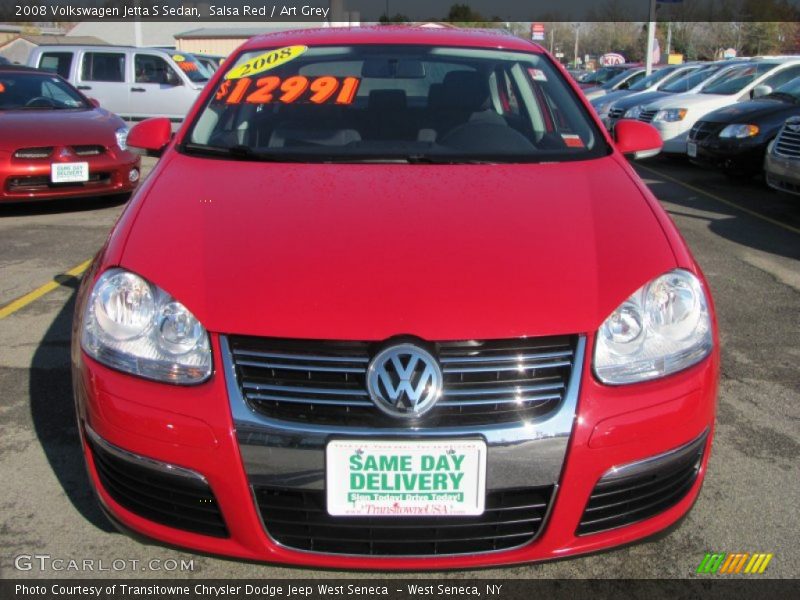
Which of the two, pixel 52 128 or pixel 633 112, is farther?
pixel 633 112

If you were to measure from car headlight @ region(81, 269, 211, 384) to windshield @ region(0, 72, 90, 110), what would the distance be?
695 centimetres

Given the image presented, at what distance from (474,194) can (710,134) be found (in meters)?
8.55

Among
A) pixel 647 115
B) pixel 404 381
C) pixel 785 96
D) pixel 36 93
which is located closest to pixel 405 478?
pixel 404 381

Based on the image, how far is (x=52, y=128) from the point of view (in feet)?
24.7

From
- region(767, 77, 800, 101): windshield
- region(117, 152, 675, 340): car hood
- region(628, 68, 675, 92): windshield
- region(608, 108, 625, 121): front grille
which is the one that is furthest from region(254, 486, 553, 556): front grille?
region(628, 68, 675, 92): windshield

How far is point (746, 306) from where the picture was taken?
4996mm

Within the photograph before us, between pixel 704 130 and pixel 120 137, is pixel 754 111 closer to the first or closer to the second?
pixel 704 130

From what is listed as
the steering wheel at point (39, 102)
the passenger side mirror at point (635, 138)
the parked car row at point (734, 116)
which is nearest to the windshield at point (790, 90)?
the parked car row at point (734, 116)

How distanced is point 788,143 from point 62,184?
6753mm

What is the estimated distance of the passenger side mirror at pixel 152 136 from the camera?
356 centimetres

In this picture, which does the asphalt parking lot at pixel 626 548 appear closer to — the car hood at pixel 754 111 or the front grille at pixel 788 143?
the front grille at pixel 788 143

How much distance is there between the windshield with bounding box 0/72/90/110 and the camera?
8.30 m

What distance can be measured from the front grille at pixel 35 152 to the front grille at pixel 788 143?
22.2 feet

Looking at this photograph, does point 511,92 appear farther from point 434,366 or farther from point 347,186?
point 434,366
